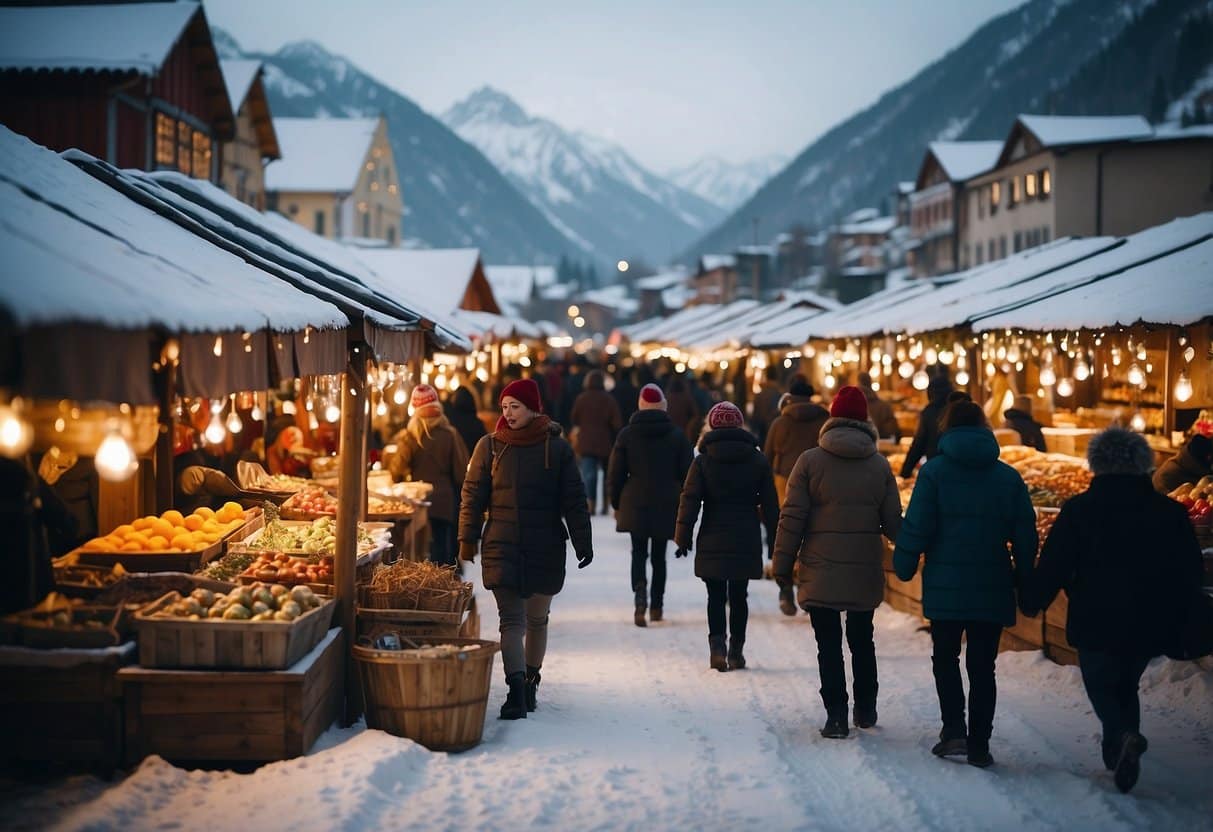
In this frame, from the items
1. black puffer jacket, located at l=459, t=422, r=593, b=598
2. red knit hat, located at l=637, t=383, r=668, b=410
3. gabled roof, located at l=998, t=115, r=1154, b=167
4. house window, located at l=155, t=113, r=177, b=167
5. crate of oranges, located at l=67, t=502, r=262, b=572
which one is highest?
gabled roof, located at l=998, t=115, r=1154, b=167

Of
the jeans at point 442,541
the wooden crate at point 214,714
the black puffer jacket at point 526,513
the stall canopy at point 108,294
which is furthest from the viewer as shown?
the jeans at point 442,541

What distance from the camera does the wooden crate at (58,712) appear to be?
624 cm

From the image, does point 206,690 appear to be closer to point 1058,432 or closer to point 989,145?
point 1058,432

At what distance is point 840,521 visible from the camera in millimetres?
7566

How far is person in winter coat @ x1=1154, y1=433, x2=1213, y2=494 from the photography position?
10836 mm

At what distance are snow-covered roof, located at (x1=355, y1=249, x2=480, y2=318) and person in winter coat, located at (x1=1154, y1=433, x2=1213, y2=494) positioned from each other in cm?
1780

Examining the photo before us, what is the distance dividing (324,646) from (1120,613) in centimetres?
415

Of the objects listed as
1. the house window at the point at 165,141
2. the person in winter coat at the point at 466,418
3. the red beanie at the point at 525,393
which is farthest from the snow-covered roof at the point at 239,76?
the red beanie at the point at 525,393

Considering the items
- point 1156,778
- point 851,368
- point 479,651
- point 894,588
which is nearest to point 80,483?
point 479,651

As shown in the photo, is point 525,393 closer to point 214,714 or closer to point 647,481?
point 214,714

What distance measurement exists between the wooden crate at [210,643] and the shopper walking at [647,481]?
4.98m

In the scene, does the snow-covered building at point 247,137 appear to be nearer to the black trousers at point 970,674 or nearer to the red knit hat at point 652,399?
the red knit hat at point 652,399

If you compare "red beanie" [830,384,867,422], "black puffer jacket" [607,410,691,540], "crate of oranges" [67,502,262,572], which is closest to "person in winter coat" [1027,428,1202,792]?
"red beanie" [830,384,867,422]

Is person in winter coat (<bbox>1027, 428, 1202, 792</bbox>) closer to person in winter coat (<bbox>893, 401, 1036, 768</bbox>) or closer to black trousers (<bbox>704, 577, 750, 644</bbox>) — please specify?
person in winter coat (<bbox>893, 401, 1036, 768</bbox>)
